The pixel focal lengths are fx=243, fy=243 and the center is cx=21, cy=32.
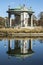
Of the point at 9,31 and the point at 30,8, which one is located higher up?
the point at 30,8

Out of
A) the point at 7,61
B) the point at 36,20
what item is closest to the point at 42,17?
the point at 36,20

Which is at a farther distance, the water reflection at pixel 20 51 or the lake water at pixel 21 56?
the water reflection at pixel 20 51

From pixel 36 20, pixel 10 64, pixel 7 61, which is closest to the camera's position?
pixel 10 64

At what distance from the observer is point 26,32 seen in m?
50.1

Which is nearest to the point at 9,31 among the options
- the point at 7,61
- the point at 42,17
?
the point at 7,61

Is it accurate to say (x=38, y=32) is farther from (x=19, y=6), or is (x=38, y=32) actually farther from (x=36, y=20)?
(x=36, y=20)

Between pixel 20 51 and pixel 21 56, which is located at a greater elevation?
pixel 21 56

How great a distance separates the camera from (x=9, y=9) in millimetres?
62938

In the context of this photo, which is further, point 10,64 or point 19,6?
point 19,6

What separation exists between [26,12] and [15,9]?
9.82ft

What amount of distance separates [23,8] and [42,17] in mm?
31009

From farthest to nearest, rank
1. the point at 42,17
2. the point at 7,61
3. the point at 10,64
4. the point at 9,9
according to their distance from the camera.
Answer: the point at 42,17, the point at 9,9, the point at 7,61, the point at 10,64

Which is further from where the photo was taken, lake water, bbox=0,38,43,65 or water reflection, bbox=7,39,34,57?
water reflection, bbox=7,39,34,57

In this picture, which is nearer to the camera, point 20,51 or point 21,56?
point 21,56
